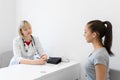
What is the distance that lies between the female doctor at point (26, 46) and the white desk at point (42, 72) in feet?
0.88

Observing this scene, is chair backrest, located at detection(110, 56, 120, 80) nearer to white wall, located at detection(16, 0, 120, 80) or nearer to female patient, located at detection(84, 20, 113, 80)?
white wall, located at detection(16, 0, 120, 80)

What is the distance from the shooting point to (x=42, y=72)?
72.0 inches

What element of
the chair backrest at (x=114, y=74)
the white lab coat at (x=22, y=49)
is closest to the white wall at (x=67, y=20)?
the chair backrest at (x=114, y=74)

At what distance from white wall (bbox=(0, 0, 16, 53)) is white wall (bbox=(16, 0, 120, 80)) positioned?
0.28 meters

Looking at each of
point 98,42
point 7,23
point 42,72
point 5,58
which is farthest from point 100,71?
point 7,23

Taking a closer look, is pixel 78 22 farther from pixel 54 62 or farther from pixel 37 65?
pixel 37 65

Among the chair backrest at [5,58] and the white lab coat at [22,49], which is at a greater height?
the white lab coat at [22,49]

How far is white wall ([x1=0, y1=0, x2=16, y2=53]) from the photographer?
9.96ft

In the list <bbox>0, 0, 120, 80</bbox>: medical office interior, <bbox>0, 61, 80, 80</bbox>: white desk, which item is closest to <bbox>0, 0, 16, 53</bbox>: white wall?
<bbox>0, 0, 120, 80</bbox>: medical office interior

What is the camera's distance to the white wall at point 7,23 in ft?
9.96

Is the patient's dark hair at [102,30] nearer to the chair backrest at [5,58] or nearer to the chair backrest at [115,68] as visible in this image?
Result: the chair backrest at [115,68]

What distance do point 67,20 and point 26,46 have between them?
65cm

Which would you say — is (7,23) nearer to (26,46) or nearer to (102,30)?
(26,46)

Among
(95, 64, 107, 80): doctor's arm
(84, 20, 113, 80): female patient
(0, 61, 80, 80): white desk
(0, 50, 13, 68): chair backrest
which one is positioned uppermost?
(84, 20, 113, 80): female patient
